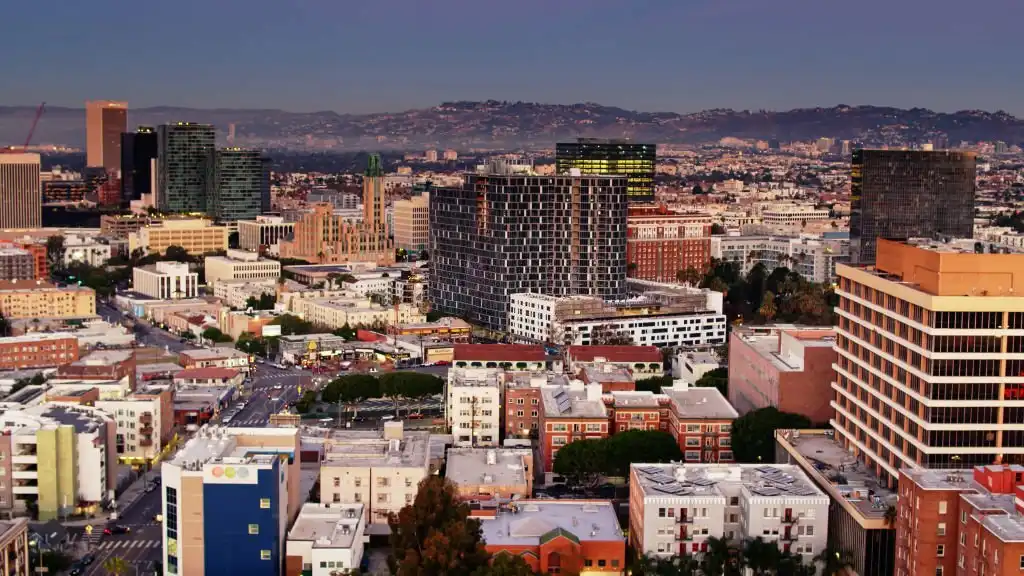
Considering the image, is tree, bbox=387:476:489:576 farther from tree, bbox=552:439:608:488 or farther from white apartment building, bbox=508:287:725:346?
white apartment building, bbox=508:287:725:346

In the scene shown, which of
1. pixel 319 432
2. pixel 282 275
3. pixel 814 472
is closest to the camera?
pixel 814 472

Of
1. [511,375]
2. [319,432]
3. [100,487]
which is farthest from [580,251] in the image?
[100,487]

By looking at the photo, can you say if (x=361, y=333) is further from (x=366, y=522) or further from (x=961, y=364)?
(x=961, y=364)

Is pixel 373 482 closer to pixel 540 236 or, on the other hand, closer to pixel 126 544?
pixel 126 544

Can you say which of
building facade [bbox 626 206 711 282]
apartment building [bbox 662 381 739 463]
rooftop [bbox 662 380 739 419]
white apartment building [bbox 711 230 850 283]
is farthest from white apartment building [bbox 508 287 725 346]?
apartment building [bbox 662 381 739 463]

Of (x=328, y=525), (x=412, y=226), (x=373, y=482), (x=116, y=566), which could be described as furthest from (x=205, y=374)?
(x=412, y=226)

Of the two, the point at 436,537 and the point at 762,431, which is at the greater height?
the point at 762,431
